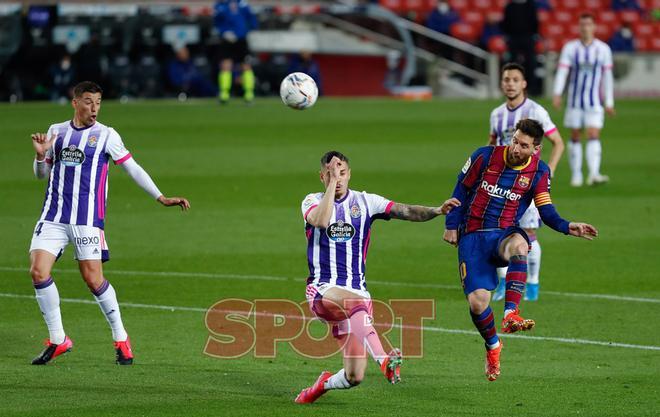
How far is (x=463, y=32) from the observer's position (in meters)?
36.1

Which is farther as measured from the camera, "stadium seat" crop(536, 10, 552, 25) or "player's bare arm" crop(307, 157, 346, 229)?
"stadium seat" crop(536, 10, 552, 25)

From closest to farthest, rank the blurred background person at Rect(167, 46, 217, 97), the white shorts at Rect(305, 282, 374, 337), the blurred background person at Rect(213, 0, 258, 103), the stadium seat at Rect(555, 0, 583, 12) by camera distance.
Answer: the white shorts at Rect(305, 282, 374, 337), the blurred background person at Rect(213, 0, 258, 103), the blurred background person at Rect(167, 46, 217, 97), the stadium seat at Rect(555, 0, 583, 12)

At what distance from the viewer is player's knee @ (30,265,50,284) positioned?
9352 mm

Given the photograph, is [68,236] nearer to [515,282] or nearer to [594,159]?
[515,282]

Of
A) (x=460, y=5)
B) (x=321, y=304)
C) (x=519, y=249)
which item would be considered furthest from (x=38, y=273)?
(x=460, y=5)

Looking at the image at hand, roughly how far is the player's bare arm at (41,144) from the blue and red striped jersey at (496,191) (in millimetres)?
2900

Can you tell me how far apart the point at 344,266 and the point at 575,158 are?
1188 centimetres

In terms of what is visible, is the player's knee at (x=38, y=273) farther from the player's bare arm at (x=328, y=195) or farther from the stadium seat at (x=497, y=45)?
the stadium seat at (x=497, y=45)

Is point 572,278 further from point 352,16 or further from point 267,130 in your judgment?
point 352,16

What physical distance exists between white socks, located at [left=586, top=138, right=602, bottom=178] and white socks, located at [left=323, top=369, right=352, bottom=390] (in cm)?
1190

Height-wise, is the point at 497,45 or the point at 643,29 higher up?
the point at 643,29

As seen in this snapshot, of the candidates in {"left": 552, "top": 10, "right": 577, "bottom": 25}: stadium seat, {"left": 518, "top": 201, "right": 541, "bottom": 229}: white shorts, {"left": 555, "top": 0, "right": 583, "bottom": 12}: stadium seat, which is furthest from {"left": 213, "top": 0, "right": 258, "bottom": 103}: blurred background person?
{"left": 518, "top": 201, "right": 541, "bottom": 229}: white shorts

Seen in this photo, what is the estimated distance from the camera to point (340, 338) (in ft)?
27.5

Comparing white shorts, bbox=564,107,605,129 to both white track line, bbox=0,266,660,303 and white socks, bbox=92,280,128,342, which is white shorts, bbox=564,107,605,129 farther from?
white socks, bbox=92,280,128,342
